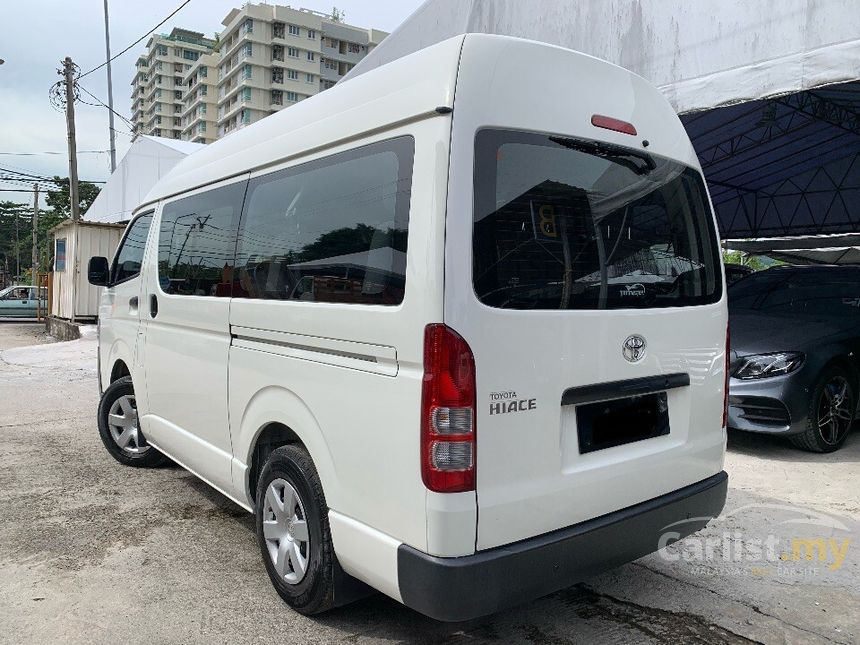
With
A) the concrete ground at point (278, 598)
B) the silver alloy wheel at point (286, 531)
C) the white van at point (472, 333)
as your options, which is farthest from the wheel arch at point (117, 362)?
the silver alloy wheel at point (286, 531)

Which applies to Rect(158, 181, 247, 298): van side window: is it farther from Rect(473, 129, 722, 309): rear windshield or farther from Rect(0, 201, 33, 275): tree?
Rect(0, 201, 33, 275): tree

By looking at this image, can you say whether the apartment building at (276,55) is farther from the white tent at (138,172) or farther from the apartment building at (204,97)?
the white tent at (138,172)

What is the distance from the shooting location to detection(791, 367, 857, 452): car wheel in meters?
5.12

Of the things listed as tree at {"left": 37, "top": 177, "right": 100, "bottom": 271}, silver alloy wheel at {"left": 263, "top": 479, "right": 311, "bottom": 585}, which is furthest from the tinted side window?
tree at {"left": 37, "top": 177, "right": 100, "bottom": 271}

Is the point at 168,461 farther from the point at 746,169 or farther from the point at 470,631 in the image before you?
the point at 746,169

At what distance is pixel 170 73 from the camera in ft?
329

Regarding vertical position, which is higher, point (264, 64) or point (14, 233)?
point (264, 64)

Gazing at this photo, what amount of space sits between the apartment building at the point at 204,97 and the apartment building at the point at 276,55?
4859 mm

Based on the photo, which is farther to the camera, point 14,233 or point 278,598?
point 14,233

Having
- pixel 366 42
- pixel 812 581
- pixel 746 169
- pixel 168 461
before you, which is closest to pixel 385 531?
pixel 812 581

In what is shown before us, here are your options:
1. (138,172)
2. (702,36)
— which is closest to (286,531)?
(702,36)

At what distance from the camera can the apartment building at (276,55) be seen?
76500 mm

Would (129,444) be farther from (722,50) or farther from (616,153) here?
(722,50)

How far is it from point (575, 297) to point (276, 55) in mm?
83377
